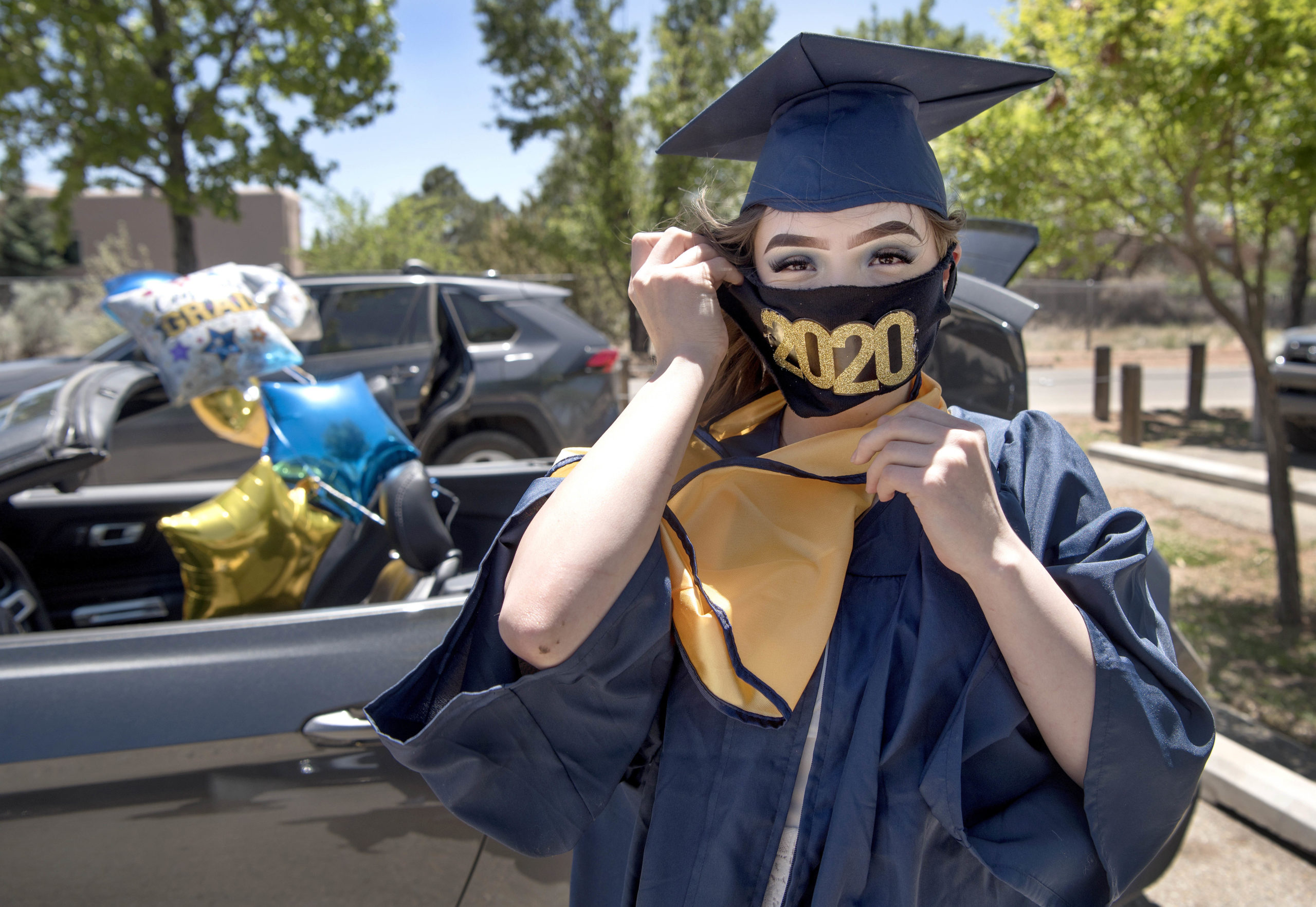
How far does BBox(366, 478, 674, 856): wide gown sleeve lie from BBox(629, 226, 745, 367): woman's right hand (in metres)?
0.27

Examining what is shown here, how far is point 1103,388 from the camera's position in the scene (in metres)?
11.6

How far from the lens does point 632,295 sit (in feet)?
4.20

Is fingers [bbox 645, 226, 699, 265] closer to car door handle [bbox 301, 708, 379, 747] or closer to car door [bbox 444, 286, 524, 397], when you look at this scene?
car door handle [bbox 301, 708, 379, 747]

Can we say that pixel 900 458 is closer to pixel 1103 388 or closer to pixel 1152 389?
pixel 1103 388

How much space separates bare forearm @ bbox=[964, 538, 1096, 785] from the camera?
3.29 feet

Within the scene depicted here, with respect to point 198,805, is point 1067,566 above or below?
above

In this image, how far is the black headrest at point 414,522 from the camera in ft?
7.80

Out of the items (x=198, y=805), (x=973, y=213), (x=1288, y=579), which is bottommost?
(x=1288, y=579)

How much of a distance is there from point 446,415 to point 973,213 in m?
3.51

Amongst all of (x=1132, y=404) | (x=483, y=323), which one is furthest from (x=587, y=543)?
(x=1132, y=404)

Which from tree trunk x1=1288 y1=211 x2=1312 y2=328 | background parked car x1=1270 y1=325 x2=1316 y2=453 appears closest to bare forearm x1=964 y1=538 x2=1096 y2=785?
background parked car x1=1270 y1=325 x2=1316 y2=453

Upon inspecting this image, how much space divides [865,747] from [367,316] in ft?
19.1

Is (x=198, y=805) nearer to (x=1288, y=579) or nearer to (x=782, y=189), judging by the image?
(x=782, y=189)

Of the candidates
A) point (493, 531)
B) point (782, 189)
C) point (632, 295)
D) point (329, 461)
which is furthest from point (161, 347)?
point (782, 189)
